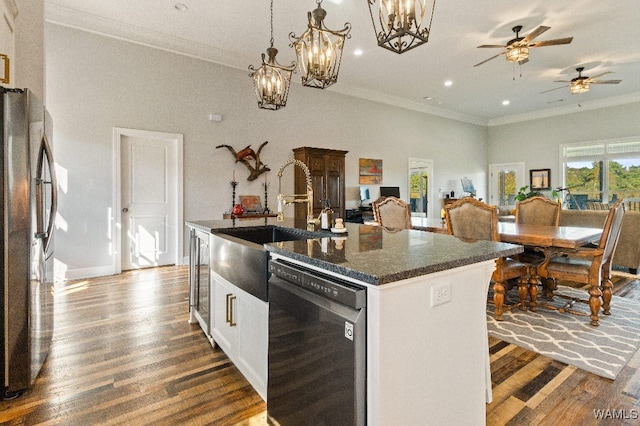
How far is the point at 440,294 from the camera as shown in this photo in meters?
1.19

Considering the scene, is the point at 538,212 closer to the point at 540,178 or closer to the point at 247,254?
the point at 247,254

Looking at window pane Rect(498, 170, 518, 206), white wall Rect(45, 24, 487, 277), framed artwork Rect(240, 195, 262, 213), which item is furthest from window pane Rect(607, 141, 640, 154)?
framed artwork Rect(240, 195, 262, 213)

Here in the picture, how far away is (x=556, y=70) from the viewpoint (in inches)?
242

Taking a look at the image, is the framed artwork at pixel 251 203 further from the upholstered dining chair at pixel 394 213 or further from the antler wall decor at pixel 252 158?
the upholstered dining chair at pixel 394 213

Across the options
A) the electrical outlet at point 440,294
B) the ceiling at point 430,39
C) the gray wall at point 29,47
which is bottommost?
the electrical outlet at point 440,294

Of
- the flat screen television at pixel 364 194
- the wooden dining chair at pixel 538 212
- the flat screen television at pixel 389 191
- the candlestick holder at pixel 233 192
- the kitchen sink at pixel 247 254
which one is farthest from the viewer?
the flat screen television at pixel 389 191

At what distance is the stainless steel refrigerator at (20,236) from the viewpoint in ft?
5.57

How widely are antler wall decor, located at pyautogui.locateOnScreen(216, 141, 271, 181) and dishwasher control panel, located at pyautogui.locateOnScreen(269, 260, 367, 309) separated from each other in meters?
4.34

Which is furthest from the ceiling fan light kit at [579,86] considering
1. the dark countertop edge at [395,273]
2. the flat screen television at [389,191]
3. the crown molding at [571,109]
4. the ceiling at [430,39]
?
the dark countertop edge at [395,273]

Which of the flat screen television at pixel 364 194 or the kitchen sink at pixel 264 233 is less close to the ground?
the flat screen television at pixel 364 194

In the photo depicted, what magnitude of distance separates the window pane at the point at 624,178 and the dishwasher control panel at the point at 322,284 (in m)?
9.73

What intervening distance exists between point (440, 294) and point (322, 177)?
16.5 feet

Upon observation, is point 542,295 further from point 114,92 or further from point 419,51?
point 114,92

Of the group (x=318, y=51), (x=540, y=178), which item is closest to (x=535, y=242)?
(x=318, y=51)
